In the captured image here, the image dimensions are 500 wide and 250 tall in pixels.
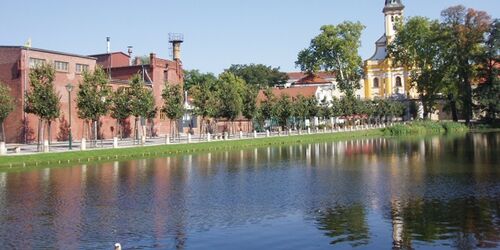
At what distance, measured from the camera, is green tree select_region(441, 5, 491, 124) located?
87.0 metres

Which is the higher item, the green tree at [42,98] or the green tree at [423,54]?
the green tree at [423,54]

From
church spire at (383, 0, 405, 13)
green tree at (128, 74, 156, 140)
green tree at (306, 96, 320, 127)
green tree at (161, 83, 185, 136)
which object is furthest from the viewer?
church spire at (383, 0, 405, 13)

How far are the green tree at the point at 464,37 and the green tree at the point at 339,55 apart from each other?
60.7 ft

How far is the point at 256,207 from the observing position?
20594 millimetres

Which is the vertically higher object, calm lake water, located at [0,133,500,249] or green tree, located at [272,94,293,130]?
green tree, located at [272,94,293,130]

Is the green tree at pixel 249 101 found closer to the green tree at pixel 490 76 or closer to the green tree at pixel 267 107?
the green tree at pixel 267 107

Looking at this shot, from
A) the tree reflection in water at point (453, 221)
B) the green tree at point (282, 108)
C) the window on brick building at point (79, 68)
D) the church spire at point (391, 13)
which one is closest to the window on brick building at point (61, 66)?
the window on brick building at point (79, 68)

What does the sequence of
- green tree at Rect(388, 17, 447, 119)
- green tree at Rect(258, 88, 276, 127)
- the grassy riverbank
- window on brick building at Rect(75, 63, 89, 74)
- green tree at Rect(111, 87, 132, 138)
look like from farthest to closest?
green tree at Rect(388, 17, 447, 119)
green tree at Rect(258, 88, 276, 127)
window on brick building at Rect(75, 63, 89, 74)
green tree at Rect(111, 87, 132, 138)
the grassy riverbank

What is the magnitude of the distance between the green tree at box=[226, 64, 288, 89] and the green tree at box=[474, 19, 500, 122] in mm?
63704

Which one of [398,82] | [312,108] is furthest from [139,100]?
[398,82]

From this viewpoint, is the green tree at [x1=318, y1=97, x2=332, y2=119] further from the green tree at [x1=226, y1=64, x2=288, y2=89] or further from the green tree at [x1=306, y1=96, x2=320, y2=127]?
the green tree at [x1=226, y1=64, x2=288, y2=89]

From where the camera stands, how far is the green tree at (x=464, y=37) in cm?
8700

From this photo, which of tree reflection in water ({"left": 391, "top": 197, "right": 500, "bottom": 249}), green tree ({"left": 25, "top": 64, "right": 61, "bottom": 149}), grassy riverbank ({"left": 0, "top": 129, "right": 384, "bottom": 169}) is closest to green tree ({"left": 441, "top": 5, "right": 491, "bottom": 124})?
grassy riverbank ({"left": 0, "top": 129, "right": 384, "bottom": 169})

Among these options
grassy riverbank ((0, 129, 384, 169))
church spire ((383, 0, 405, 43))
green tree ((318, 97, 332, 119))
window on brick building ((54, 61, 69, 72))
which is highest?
church spire ((383, 0, 405, 43))
